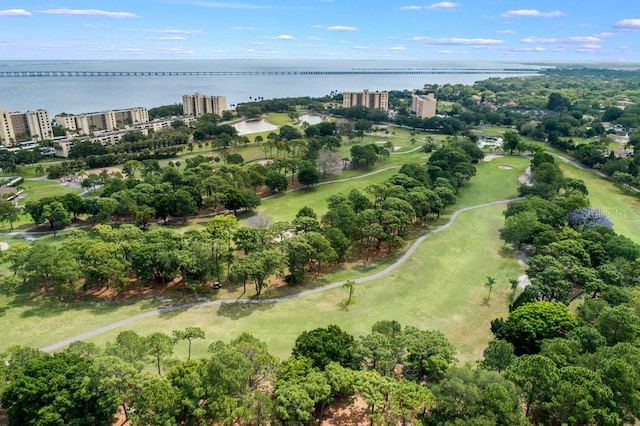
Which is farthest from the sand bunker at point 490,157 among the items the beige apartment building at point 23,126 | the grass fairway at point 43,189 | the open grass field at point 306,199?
the beige apartment building at point 23,126

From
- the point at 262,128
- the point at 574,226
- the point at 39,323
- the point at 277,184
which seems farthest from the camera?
the point at 262,128

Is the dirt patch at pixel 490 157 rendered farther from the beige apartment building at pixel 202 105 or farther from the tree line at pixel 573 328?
the beige apartment building at pixel 202 105

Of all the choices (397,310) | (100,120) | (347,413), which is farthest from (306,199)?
(100,120)

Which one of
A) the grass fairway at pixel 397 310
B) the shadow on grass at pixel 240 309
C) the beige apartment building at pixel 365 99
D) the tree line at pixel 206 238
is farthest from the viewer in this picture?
the beige apartment building at pixel 365 99

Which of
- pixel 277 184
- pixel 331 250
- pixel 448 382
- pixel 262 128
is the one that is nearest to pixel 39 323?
pixel 331 250

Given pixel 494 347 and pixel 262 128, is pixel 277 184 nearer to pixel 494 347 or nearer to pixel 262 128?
pixel 494 347

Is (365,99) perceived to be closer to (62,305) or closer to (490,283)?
(490,283)
